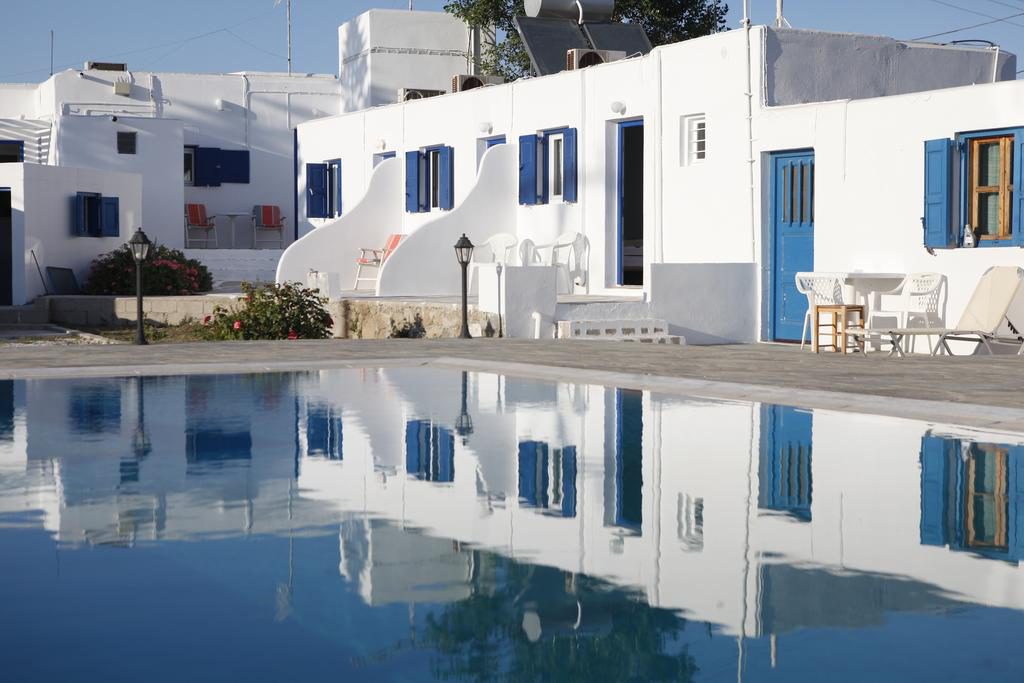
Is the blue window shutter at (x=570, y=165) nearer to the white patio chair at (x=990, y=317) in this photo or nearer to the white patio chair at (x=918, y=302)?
the white patio chair at (x=918, y=302)

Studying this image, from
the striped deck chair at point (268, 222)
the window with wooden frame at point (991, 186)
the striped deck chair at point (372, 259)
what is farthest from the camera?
the striped deck chair at point (268, 222)

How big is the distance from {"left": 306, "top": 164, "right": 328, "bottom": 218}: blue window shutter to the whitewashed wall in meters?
3.42

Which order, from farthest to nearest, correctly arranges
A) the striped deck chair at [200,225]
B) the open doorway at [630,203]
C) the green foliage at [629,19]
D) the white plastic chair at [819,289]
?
the green foliage at [629,19], the striped deck chair at [200,225], the open doorway at [630,203], the white plastic chair at [819,289]

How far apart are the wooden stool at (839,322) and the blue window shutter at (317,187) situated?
14067 millimetres

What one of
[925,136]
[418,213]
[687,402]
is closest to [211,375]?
[687,402]

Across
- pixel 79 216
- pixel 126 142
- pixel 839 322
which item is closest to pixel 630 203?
pixel 839 322

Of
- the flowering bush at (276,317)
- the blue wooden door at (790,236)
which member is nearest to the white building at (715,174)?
the blue wooden door at (790,236)

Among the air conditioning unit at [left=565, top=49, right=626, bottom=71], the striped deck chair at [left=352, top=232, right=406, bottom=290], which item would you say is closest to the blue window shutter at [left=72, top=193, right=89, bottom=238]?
the striped deck chair at [left=352, top=232, right=406, bottom=290]

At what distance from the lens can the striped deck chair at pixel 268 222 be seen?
3102cm

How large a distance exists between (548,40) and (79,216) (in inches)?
346

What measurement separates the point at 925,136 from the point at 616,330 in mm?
4006

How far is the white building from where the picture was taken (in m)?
14.4

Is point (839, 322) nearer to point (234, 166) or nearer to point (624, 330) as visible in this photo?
point (624, 330)

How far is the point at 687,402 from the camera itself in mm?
9883
